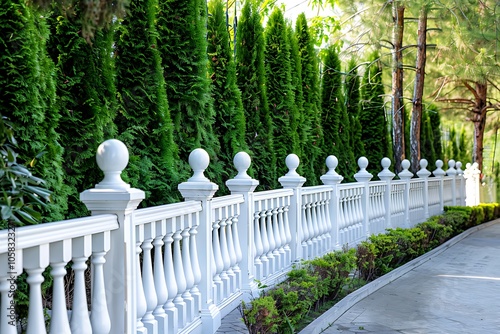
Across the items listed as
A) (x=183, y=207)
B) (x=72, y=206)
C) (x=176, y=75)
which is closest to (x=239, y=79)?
(x=176, y=75)

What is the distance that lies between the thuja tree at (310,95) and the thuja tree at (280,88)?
1031 millimetres

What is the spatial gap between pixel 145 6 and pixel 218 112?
2549mm

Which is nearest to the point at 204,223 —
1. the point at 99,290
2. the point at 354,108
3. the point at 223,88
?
the point at 99,290

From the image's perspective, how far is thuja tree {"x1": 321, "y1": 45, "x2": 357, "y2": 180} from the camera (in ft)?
48.8

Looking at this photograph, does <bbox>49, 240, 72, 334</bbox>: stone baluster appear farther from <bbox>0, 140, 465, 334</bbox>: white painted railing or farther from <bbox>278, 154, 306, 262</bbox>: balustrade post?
<bbox>278, 154, 306, 262</bbox>: balustrade post

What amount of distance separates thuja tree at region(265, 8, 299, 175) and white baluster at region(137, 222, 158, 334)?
7654 millimetres

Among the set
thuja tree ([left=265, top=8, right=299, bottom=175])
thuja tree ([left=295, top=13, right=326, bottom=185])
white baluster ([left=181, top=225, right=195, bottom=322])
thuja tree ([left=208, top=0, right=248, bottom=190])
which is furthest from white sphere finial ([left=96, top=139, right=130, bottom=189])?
thuja tree ([left=295, top=13, right=326, bottom=185])

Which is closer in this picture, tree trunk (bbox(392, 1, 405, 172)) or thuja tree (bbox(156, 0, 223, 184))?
thuja tree (bbox(156, 0, 223, 184))

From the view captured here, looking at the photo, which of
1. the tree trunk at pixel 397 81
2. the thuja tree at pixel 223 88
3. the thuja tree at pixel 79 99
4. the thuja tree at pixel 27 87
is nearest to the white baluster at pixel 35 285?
the thuja tree at pixel 27 87

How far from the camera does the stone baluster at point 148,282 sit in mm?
3910

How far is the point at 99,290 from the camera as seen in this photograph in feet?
10.4

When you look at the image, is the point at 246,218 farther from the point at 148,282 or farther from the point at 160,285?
the point at 148,282

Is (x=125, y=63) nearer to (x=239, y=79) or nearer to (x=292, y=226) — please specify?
(x=292, y=226)

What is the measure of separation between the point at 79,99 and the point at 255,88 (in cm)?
506
